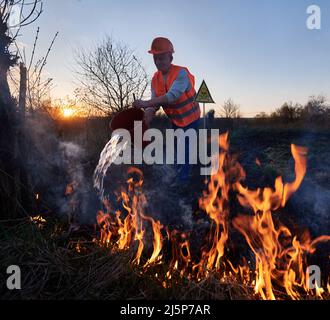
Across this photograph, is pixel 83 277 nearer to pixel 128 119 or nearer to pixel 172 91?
pixel 128 119

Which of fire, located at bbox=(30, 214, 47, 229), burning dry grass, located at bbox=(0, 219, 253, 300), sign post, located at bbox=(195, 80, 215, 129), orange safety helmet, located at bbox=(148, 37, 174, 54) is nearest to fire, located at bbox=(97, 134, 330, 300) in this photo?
burning dry grass, located at bbox=(0, 219, 253, 300)

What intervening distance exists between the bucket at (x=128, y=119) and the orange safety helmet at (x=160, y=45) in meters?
1.12

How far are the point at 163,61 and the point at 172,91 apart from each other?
2.00 feet

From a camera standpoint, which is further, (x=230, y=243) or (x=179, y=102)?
(x=179, y=102)

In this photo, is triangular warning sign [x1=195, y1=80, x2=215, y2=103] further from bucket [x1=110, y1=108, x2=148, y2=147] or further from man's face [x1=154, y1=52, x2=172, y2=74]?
bucket [x1=110, y1=108, x2=148, y2=147]

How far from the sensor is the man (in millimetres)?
5088

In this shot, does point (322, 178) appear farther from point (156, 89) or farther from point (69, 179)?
point (69, 179)

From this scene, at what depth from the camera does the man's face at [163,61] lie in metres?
5.29

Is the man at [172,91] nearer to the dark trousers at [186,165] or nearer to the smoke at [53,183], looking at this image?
the dark trousers at [186,165]

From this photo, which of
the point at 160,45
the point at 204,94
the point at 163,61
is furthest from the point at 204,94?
the point at 160,45

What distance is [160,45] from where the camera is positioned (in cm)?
517
